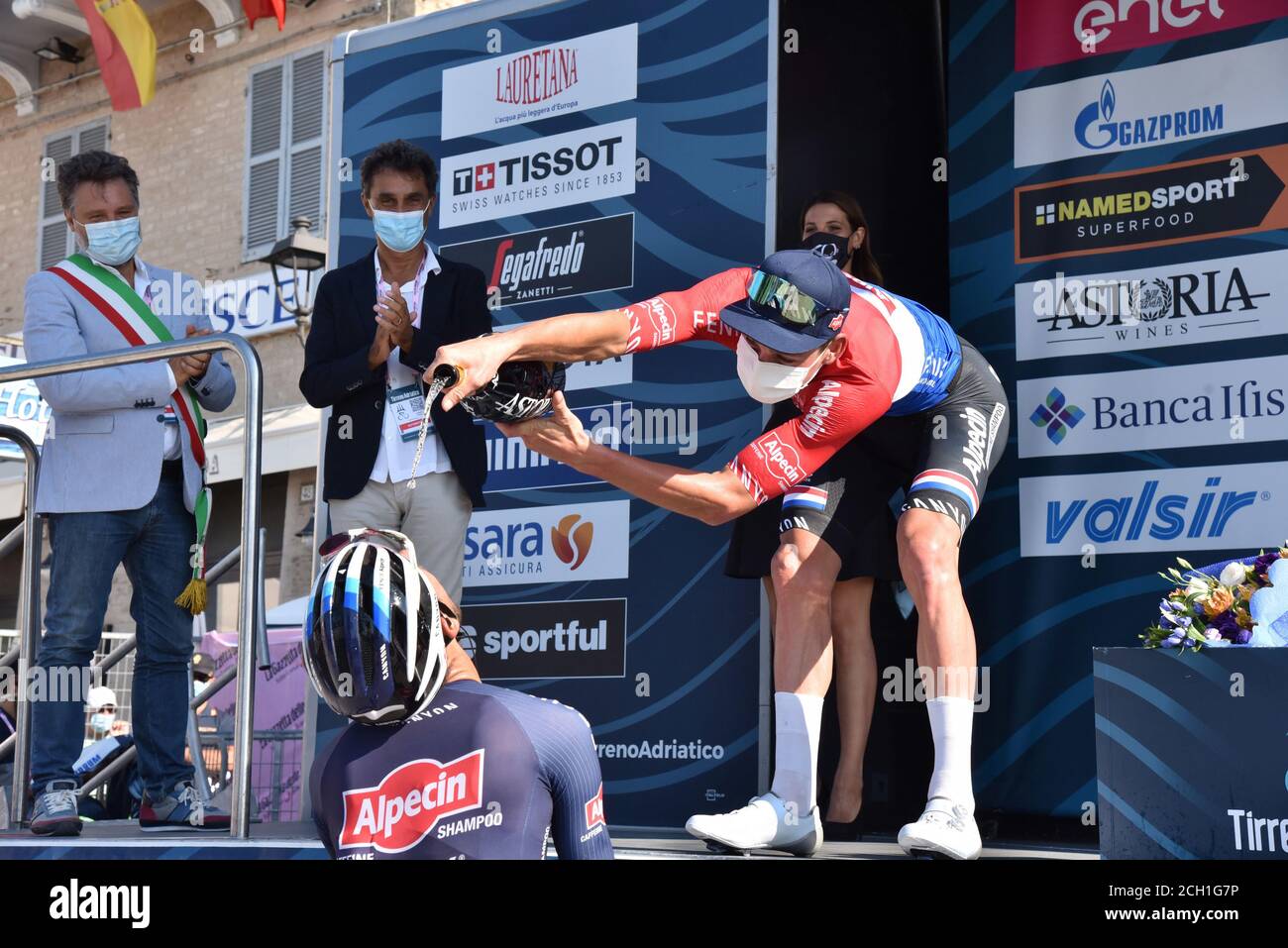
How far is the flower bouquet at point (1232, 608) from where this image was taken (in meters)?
3.56

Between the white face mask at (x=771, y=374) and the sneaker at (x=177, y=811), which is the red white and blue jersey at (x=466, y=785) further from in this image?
the sneaker at (x=177, y=811)

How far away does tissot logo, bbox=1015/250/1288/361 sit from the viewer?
16.0 ft

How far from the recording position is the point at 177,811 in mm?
4504

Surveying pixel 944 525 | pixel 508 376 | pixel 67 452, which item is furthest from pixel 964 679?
pixel 67 452

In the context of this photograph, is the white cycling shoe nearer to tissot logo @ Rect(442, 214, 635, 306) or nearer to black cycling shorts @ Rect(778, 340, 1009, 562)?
black cycling shorts @ Rect(778, 340, 1009, 562)

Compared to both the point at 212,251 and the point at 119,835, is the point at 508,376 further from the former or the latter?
the point at 212,251

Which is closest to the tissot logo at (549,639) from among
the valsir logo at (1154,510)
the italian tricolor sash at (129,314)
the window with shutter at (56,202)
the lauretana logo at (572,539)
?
the lauretana logo at (572,539)

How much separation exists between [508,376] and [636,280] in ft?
8.52

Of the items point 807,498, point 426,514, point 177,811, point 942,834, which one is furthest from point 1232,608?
point 177,811

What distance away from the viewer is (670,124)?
18.8ft

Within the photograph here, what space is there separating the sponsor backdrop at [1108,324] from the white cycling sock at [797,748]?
3.74 feet

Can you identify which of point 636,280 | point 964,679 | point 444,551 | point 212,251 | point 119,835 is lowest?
point 119,835

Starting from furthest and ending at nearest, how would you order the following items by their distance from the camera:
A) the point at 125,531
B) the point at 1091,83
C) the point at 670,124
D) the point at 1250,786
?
the point at 670,124 → the point at 1091,83 → the point at 125,531 → the point at 1250,786

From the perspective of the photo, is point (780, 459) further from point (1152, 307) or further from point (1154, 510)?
point (1152, 307)
